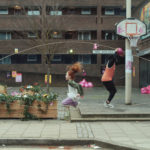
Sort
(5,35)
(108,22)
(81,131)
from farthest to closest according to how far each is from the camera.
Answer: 1. (5,35)
2. (108,22)
3. (81,131)

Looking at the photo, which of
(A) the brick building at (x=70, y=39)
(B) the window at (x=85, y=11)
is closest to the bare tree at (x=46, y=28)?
(A) the brick building at (x=70, y=39)

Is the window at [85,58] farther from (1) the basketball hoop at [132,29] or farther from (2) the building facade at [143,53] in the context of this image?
(1) the basketball hoop at [132,29]

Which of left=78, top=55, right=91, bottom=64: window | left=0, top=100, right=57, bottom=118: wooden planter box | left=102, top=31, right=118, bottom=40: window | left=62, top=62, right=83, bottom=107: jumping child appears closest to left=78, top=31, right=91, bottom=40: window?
left=102, top=31, right=118, bottom=40: window

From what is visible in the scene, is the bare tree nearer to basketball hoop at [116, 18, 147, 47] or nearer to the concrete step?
basketball hoop at [116, 18, 147, 47]

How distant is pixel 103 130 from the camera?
22.0 feet

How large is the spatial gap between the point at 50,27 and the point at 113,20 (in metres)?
11.5

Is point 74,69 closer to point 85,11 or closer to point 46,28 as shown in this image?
point 46,28

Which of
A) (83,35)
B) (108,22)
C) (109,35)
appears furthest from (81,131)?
(109,35)

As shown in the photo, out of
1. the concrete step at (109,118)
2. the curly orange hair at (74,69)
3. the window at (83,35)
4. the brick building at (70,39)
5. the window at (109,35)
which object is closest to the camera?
the curly orange hair at (74,69)

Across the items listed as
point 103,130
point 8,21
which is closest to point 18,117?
point 103,130

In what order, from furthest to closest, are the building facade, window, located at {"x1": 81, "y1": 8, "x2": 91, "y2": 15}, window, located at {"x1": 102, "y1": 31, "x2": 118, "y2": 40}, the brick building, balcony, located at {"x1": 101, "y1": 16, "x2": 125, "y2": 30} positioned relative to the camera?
window, located at {"x1": 81, "y1": 8, "x2": 91, "y2": 15}
window, located at {"x1": 102, "y1": 31, "x2": 118, "y2": 40}
balcony, located at {"x1": 101, "y1": 16, "x2": 125, "y2": 30}
the brick building
the building facade

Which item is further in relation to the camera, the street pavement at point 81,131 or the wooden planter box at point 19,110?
the wooden planter box at point 19,110

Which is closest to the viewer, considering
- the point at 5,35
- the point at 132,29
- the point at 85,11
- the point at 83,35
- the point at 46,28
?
the point at 132,29

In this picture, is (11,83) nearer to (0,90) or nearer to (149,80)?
(149,80)
